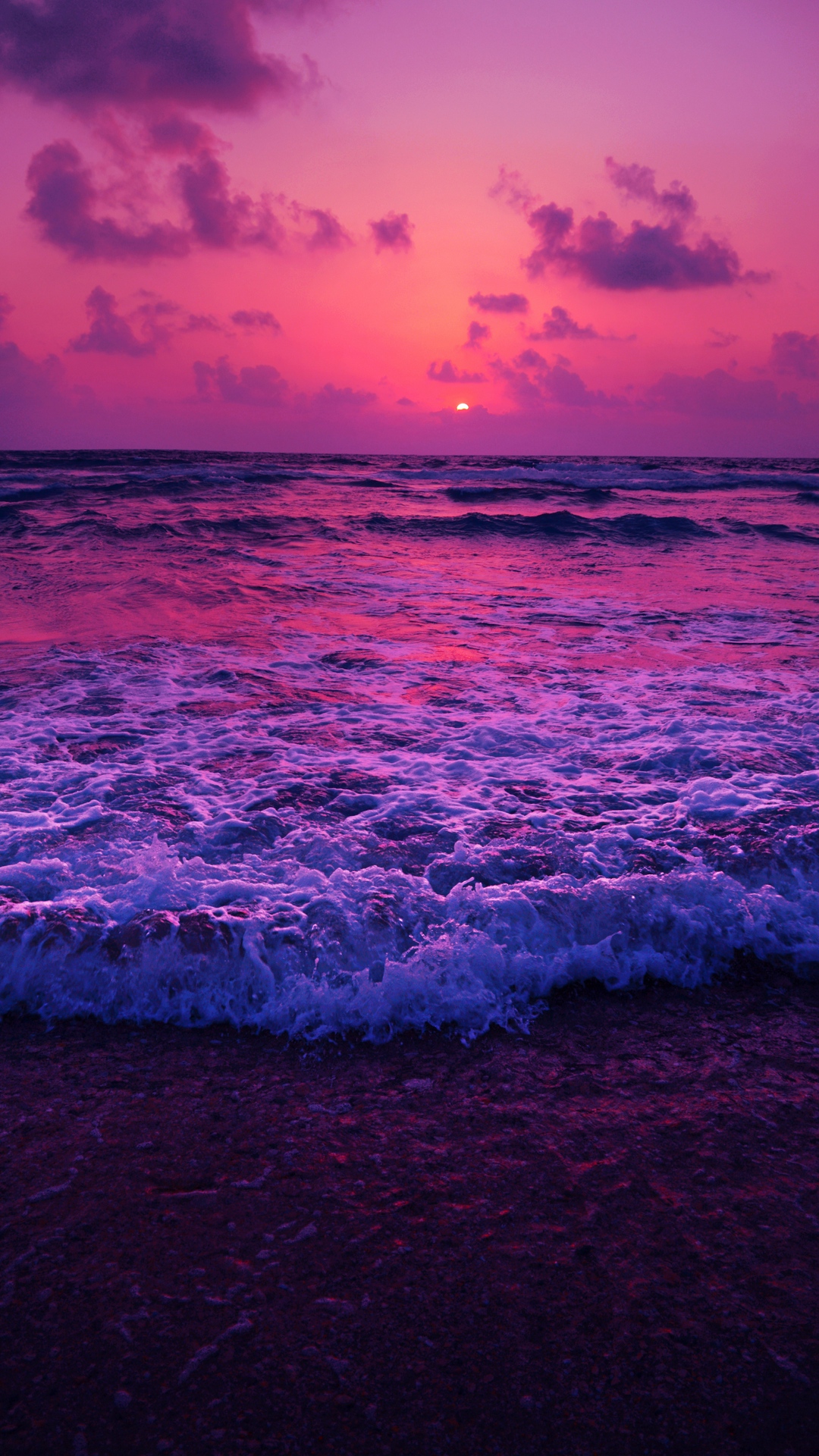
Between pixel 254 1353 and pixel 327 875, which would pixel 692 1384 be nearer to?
pixel 254 1353

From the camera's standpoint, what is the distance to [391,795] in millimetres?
4207

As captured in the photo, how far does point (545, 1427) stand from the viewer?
156 centimetres

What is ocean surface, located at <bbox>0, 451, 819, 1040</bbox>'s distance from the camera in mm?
2855

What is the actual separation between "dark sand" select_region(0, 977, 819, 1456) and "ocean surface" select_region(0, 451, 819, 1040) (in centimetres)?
28

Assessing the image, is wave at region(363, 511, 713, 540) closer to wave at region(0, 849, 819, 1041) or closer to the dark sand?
wave at region(0, 849, 819, 1041)

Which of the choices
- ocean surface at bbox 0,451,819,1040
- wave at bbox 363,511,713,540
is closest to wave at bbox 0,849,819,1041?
ocean surface at bbox 0,451,819,1040

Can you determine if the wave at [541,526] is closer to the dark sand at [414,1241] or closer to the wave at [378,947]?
the wave at [378,947]

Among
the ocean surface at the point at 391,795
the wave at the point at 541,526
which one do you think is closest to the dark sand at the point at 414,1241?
the ocean surface at the point at 391,795

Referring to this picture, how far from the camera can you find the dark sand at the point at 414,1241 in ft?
5.19

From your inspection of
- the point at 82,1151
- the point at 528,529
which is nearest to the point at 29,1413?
the point at 82,1151

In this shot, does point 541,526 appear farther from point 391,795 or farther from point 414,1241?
point 414,1241

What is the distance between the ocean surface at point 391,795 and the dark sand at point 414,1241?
28cm

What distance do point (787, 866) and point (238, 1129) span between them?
2560 millimetres

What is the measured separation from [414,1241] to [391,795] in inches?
96.6
